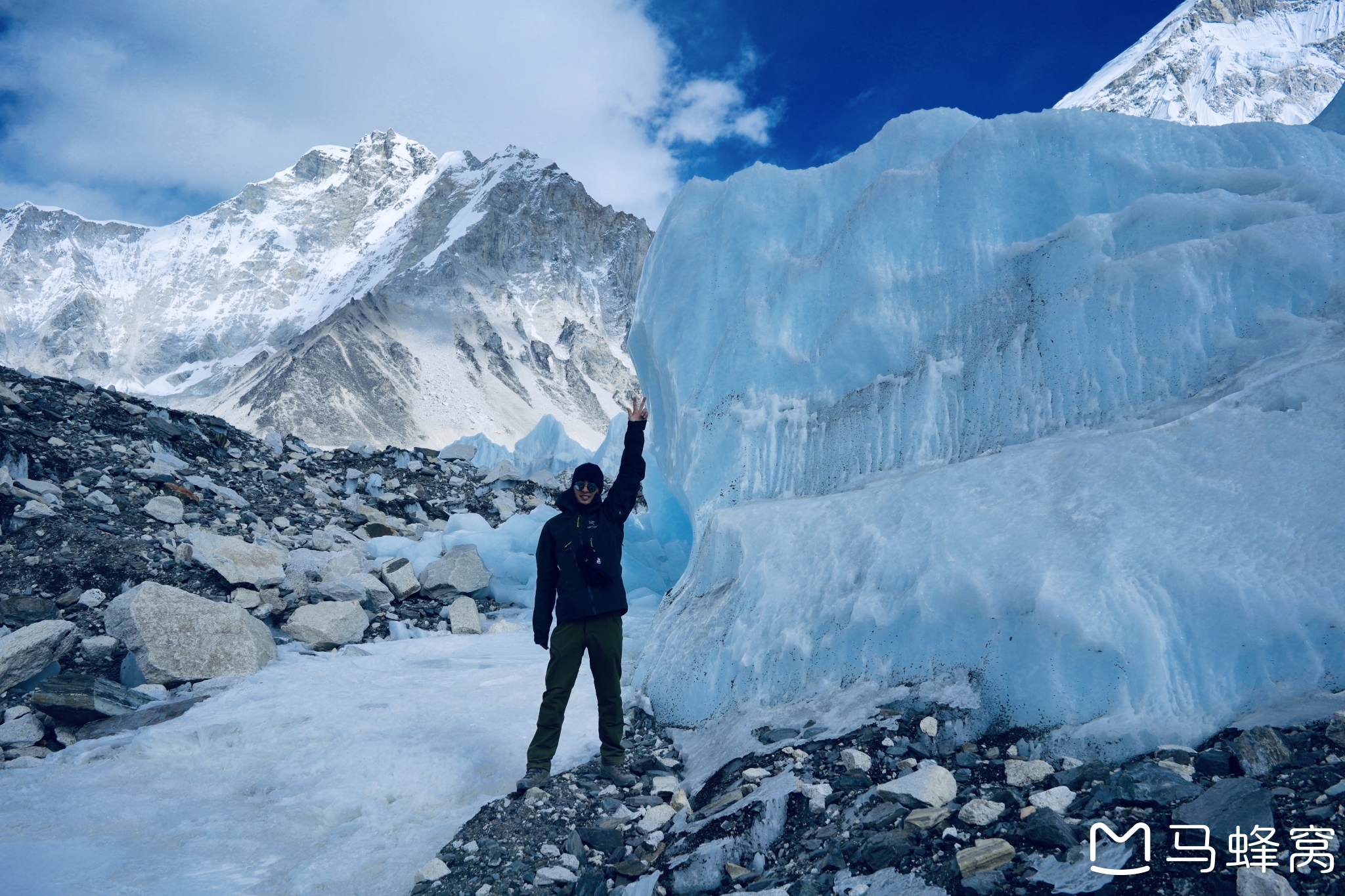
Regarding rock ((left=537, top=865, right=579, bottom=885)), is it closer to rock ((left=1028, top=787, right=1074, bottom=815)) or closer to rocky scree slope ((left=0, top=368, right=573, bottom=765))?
rock ((left=1028, top=787, right=1074, bottom=815))

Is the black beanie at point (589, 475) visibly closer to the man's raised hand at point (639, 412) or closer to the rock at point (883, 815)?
the man's raised hand at point (639, 412)

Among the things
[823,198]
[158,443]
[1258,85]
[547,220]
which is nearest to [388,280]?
[547,220]

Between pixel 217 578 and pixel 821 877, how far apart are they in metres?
5.72

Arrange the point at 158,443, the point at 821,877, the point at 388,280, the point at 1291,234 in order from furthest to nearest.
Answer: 1. the point at 388,280
2. the point at 158,443
3. the point at 1291,234
4. the point at 821,877

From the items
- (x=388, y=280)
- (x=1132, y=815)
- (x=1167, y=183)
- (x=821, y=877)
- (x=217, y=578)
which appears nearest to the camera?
(x=1132, y=815)

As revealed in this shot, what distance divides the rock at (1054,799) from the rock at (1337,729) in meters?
0.76

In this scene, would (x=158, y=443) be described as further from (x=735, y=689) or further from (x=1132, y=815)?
(x=1132, y=815)

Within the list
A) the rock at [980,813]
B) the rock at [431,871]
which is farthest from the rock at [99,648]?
the rock at [980,813]


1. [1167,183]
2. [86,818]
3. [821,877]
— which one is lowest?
[86,818]

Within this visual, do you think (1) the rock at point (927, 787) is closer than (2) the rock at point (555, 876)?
Yes

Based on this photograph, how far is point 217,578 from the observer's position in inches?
244

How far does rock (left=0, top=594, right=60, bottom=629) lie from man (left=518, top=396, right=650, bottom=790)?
4166mm

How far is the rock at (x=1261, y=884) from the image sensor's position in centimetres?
174

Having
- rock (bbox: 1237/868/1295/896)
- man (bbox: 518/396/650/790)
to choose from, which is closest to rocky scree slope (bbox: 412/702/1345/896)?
rock (bbox: 1237/868/1295/896)
